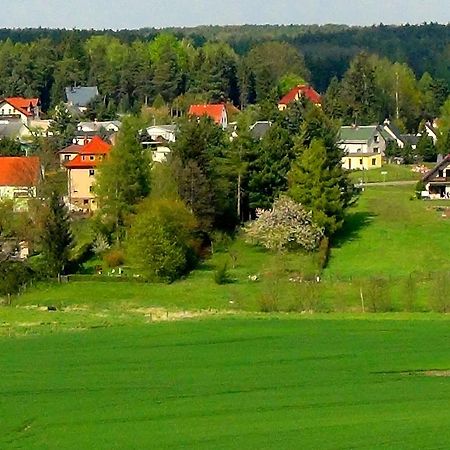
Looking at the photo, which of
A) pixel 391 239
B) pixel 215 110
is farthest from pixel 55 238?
pixel 215 110

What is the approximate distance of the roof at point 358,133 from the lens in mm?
73219

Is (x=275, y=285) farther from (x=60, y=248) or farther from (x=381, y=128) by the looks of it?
(x=381, y=128)

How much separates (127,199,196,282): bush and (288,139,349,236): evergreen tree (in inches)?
242

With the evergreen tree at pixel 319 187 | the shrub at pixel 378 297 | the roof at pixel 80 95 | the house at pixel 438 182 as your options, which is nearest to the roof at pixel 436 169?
the house at pixel 438 182

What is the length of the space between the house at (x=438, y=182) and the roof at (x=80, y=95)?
47.3 meters

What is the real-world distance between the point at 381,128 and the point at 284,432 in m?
62.9

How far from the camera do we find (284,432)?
16344 millimetres

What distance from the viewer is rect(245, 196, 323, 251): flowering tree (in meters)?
44.0

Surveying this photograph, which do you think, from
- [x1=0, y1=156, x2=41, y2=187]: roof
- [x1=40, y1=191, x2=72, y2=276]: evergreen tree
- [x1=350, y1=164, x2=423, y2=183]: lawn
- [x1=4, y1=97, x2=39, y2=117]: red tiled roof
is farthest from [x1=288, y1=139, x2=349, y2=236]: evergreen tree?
[x1=4, y1=97, x2=39, y2=117]: red tiled roof

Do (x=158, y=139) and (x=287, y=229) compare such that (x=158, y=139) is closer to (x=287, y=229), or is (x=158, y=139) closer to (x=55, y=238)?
(x=287, y=229)

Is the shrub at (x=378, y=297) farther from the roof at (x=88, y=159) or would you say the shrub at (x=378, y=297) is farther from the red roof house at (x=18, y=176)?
the roof at (x=88, y=159)

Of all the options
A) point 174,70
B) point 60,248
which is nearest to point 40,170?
point 60,248

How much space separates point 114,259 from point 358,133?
3467 cm

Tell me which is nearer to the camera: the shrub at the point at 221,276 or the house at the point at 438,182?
the shrub at the point at 221,276
